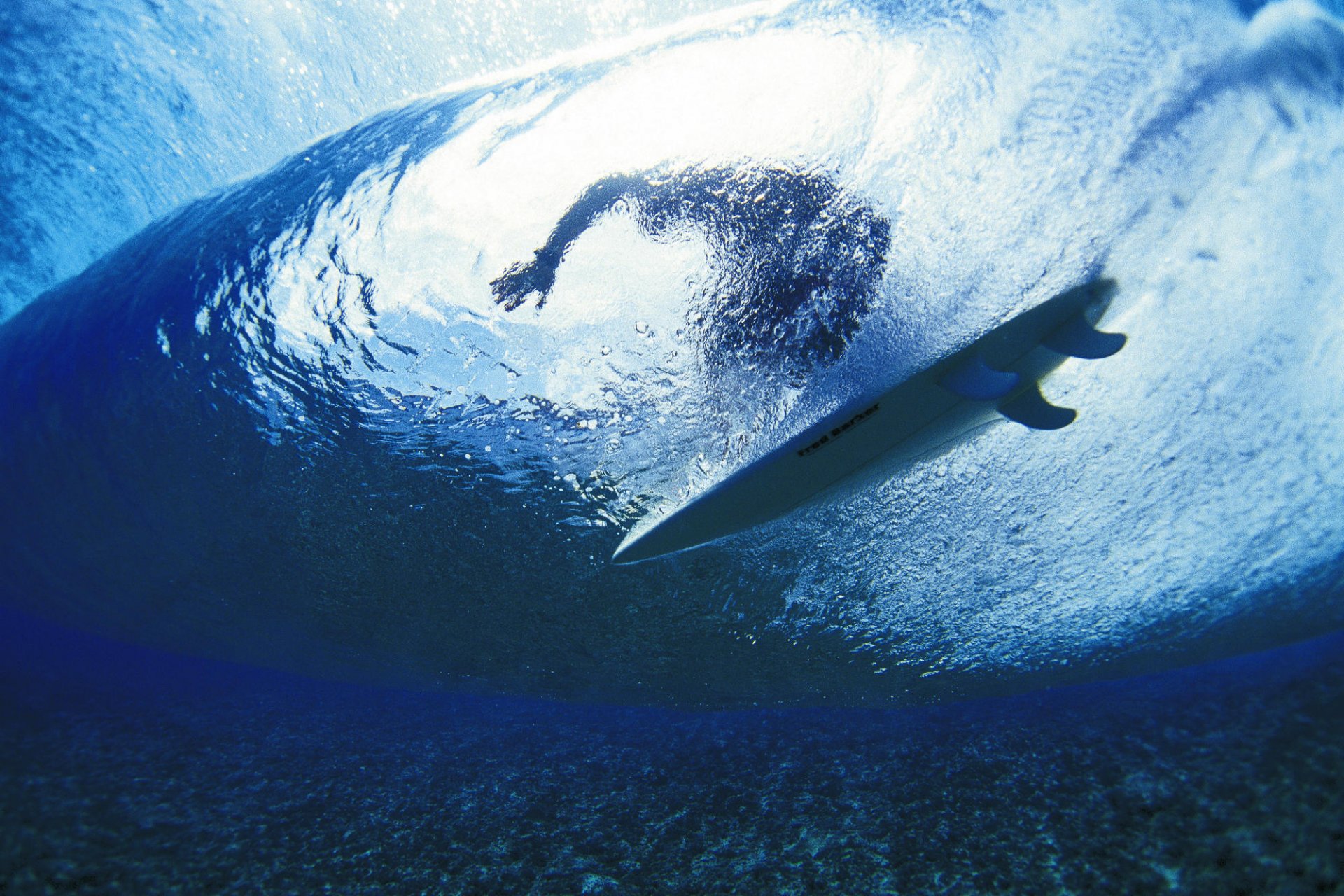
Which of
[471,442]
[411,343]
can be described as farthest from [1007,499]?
[411,343]

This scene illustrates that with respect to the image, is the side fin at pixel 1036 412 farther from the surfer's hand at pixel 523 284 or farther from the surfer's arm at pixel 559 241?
the surfer's hand at pixel 523 284

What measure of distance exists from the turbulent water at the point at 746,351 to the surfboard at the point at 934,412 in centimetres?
13

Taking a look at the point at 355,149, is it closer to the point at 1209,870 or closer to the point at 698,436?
the point at 698,436

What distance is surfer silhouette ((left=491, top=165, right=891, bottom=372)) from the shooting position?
238cm

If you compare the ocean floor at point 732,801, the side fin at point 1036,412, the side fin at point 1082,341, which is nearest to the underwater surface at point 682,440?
the ocean floor at point 732,801

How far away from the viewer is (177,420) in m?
3.51

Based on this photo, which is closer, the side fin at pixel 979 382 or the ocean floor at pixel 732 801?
the ocean floor at pixel 732 801

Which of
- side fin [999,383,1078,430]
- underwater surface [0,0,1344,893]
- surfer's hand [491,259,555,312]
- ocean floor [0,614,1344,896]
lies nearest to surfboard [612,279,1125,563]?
side fin [999,383,1078,430]

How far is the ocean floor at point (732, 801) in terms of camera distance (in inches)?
62.1

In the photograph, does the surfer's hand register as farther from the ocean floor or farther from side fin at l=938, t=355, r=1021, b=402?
the ocean floor

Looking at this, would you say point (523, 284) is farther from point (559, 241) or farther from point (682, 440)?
point (682, 440)

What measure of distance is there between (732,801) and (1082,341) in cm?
260

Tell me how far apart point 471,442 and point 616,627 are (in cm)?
179

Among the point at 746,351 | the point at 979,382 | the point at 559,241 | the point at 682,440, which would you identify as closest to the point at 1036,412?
the point at 979,382
